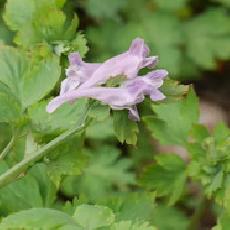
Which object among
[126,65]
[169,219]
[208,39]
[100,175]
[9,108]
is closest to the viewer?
[126,65]

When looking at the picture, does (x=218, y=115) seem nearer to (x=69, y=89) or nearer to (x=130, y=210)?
(x=130, y=210)

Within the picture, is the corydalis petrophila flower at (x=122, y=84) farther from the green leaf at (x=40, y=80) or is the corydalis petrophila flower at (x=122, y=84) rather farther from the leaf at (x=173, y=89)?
the green leaf at (x=40, y=80)

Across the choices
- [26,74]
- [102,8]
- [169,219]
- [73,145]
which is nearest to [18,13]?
[26,74]

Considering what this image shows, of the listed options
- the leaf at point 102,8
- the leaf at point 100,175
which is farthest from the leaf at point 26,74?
the leaf at point 102,8

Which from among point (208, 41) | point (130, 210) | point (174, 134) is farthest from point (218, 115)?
point (130, 210)

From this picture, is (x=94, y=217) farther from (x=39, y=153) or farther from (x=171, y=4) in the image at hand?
(x=171, y=4)

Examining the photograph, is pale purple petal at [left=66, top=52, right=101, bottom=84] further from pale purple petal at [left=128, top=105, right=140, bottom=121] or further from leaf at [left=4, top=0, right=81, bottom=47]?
leaf at [left=4, top=0, right=81, bottom=47]
